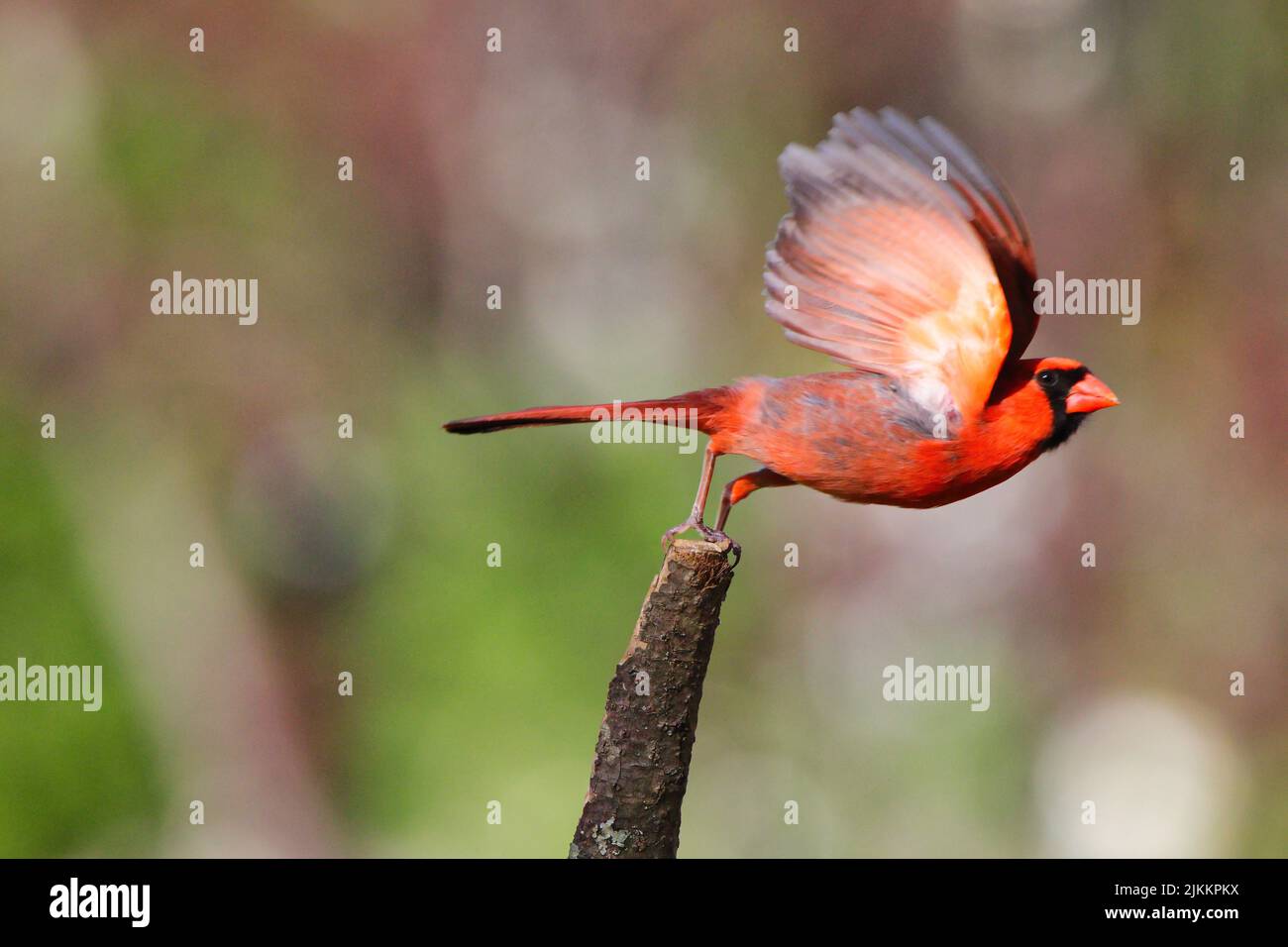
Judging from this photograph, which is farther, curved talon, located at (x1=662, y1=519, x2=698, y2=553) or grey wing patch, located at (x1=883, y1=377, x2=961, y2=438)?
grey wing patch, located at (x1=883, y1=377, x2=961, y2=438)

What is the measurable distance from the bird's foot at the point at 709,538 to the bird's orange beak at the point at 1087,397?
1.01 meters

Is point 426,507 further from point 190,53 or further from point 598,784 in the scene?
point 598,784

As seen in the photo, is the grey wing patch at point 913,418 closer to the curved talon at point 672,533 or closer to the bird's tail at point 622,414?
the bird's tail at point 622,414

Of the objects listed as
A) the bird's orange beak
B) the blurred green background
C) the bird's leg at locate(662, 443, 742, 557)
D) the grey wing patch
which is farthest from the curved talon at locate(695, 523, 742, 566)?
the blurred green background

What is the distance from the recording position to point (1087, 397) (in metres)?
3.43

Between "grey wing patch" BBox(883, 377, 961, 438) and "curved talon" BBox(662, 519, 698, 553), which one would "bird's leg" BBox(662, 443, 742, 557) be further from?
"grey wing patch" BBox(883, 377, 961, 438)

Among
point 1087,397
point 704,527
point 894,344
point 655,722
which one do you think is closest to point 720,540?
point 704,527

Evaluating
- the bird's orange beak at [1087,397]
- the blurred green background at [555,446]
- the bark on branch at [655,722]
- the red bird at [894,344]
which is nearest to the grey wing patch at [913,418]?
the red bird at [894,344]

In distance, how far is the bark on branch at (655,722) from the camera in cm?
285

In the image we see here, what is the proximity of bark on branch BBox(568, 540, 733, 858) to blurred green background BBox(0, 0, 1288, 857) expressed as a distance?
3.77 metres

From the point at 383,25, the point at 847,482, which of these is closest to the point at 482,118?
the point at 383,25

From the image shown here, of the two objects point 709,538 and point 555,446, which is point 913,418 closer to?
point 709,538

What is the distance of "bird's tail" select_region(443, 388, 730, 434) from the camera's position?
3.13 meters

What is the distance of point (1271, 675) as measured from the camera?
24.4ft
